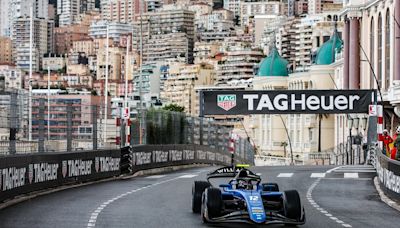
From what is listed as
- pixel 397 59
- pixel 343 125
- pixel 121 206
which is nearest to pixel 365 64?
pixel 397 59

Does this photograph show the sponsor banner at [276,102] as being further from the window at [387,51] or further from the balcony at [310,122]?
the balcony at [310,122]

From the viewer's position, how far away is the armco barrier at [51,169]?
1147 inches

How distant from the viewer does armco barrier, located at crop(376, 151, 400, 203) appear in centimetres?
2993

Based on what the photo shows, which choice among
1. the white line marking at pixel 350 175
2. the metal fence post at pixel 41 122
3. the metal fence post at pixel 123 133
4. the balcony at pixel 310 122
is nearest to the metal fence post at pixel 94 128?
the metal fence post at pixel 123 133

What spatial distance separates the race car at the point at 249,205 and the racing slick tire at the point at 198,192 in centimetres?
98

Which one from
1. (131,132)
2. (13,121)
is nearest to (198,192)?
(13,121)

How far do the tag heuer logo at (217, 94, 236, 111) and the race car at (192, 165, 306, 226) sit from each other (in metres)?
40.0

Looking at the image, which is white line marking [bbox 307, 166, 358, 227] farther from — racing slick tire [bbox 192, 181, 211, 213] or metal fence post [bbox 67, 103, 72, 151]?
metal fence post [bbox 67, 103, 72, 151]

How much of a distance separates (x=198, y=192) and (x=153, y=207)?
2.13 meters

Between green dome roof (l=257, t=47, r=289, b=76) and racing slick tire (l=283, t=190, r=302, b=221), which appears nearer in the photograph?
racing slick tire (l=283, t=190, r=302, b=221)

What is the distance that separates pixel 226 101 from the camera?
64375 mm

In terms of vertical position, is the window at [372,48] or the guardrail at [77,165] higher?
the window at [372,48]

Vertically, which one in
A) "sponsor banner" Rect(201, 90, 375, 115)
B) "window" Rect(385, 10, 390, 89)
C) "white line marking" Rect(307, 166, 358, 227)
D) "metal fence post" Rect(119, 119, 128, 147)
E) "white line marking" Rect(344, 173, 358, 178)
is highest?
"window" Rect(385, 10, 390, 89)

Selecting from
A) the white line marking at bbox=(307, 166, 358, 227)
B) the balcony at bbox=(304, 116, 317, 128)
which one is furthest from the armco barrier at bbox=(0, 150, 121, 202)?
the balcony at bbox=(304, 116, 317, 128)
